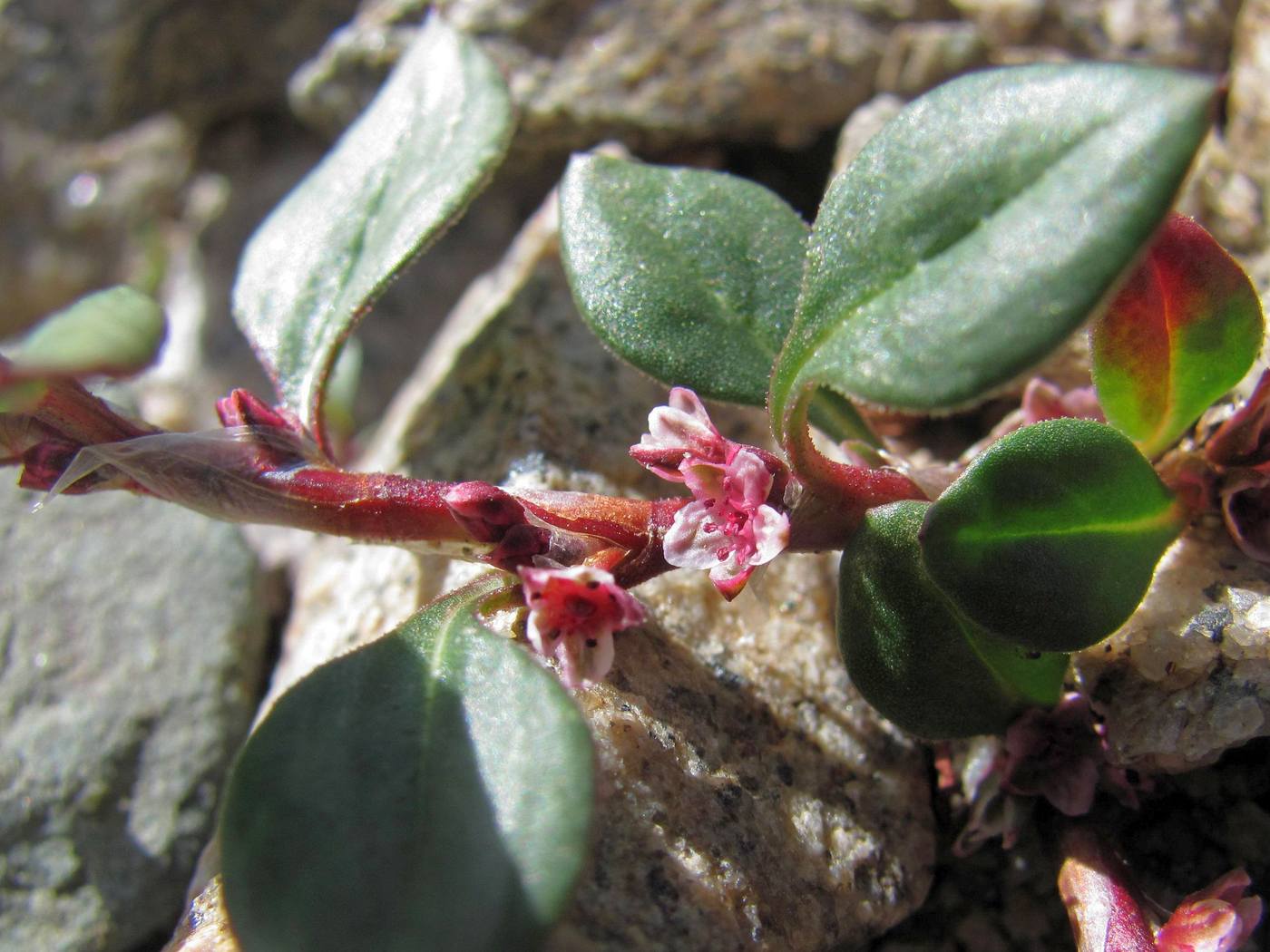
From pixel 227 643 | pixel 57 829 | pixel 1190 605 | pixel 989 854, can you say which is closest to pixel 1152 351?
pixel 1190 605

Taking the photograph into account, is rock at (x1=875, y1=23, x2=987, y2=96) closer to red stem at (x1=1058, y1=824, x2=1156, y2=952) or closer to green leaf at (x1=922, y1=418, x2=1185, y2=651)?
green leaf at (x1=922, y1=418, x2=1185, y2=651)

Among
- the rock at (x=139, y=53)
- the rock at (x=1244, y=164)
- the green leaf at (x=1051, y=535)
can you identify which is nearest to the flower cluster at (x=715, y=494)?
the green leaf at (x=1051, y=535)

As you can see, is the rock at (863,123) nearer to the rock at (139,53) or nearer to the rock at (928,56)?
the rock at (928,56)

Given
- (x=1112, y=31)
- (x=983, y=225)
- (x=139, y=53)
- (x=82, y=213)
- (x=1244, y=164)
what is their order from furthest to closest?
(x=82, y=213), (x=139, y=53), (x=1112, y=31), (x=1244, y=164), (x=983, y=225)

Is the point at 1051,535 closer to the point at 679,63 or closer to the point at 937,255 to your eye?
the point at 937,255

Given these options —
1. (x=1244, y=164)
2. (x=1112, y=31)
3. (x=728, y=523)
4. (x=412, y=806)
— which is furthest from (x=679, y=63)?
(x=412, y=806)

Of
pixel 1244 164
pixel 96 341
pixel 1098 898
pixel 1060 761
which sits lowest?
pixel 1098 898

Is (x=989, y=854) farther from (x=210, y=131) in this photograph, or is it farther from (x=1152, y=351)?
(x=210, y=131)
